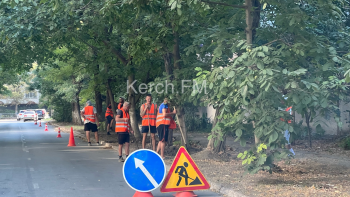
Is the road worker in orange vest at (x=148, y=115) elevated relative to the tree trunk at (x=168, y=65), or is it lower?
lower

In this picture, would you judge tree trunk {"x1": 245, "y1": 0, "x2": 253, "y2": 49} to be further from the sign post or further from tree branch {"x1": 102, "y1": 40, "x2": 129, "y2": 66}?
tree branch {"x1": 102, "y1": 40, "x2": 129, "y2": 66}

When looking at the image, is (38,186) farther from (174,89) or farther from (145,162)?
(174,89)

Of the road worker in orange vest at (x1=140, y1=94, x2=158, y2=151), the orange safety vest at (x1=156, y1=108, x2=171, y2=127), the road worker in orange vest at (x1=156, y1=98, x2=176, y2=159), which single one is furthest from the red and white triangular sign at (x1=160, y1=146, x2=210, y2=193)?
the road worker in orange vest at (x1=140, y1=94, x2=158, y2=151)

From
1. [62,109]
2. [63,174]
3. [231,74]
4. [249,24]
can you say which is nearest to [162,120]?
[63,174]

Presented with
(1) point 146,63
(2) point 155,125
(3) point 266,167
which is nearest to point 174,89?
(2) point 155,125

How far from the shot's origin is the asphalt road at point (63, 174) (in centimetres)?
783

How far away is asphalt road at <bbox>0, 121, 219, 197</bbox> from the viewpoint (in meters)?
7.83

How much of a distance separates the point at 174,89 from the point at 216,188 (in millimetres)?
4578

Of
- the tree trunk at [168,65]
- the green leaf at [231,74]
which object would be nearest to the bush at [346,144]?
the tree trunk at [168,65]

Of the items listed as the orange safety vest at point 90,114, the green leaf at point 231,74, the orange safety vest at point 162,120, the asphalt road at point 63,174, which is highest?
the green leaf at point 231,74

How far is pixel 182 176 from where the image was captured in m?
6.82

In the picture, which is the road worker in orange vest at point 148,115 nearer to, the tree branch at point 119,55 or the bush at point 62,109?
the tree branch at point 119,55

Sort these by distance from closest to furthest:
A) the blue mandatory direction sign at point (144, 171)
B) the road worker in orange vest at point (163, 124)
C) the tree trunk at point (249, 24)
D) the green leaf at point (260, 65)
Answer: the blue mandatory direction sign at point (144, 171) < the green leaf at point (260, 65) < the tree trunk at point (249, 24) < the road worker in orange vest at point (163, 124)

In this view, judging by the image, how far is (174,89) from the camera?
12.0m
